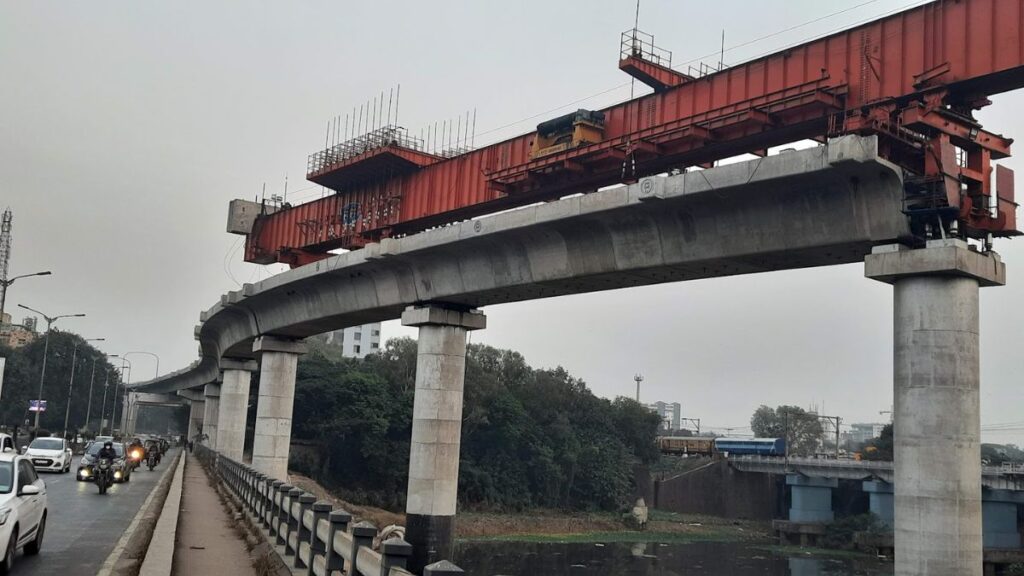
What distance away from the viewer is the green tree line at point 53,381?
371ft

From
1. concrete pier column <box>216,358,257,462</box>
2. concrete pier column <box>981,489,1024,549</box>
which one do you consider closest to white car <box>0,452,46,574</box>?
concrete pier column <box>216,358,257,462</box>

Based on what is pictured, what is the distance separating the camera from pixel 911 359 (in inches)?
655

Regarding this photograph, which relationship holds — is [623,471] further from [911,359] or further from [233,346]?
[911,359]

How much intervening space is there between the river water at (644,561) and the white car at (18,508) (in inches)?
1743

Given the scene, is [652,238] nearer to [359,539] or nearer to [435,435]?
[435,435]

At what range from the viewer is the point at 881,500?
3543 inches

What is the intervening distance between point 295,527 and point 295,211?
29574mm

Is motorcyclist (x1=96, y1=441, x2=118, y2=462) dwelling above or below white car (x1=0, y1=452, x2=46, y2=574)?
below

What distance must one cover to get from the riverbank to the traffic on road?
31.9m

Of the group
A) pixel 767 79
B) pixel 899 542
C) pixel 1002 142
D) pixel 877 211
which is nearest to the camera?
pixel 899 542

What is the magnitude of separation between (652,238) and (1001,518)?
7076 centimetres

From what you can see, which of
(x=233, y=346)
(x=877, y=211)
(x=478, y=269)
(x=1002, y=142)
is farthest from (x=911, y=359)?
(x=233, y=346)

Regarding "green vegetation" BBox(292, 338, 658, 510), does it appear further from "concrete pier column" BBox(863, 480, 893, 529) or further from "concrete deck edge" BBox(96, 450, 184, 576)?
"concrete deck edge" BBox(96, 450, 184, 576)

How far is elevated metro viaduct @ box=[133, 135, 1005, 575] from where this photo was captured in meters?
16.1
